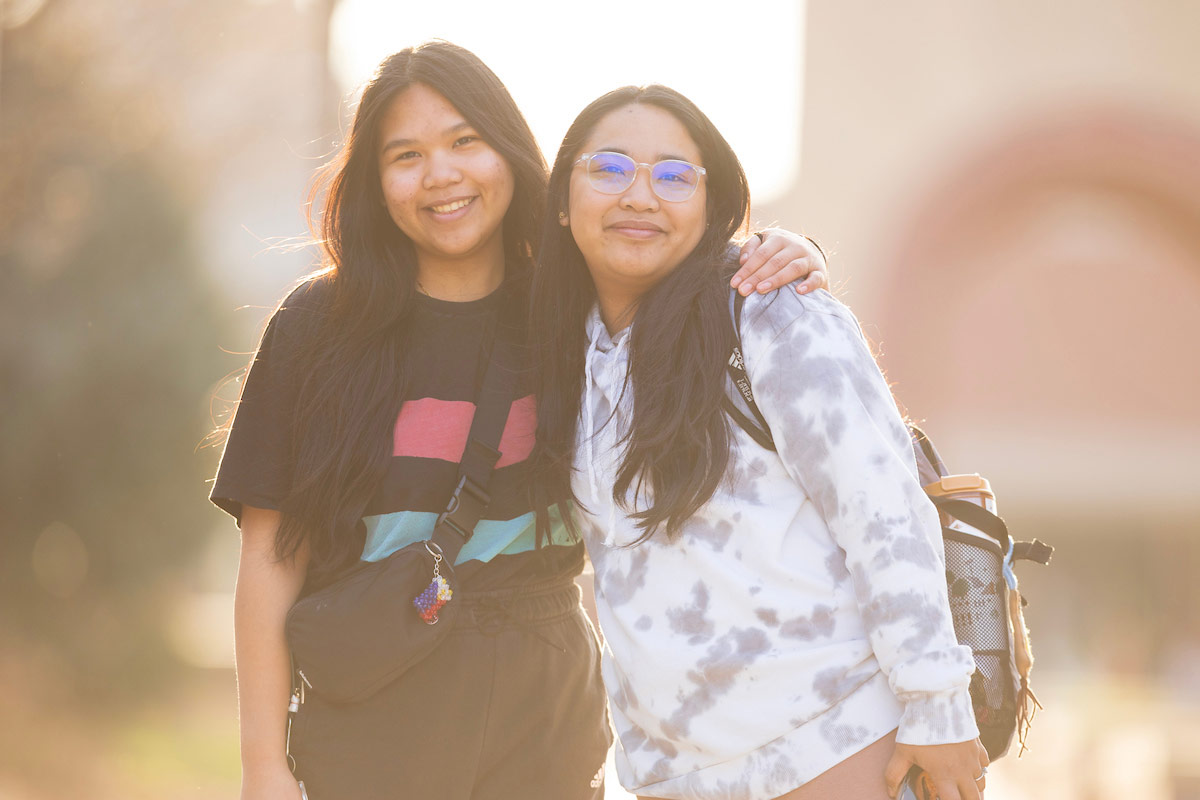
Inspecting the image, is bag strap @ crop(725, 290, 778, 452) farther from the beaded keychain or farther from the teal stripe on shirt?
the beaded keychain

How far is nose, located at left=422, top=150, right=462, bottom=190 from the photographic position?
8.21ft

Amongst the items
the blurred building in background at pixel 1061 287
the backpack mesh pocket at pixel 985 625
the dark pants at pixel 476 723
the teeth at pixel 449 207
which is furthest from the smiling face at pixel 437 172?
the blurred building in background at pixel 1061 287

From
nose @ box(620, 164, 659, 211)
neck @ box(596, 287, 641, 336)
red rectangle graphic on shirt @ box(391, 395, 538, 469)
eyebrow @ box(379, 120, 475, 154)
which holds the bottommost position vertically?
red rectangle graphic on shirt @ box(391, 395, 538, 469)

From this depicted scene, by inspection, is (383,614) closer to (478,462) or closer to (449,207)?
(478,462)

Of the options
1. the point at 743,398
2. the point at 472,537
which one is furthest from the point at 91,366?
the point at 743,398

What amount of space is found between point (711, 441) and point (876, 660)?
480 millimetres

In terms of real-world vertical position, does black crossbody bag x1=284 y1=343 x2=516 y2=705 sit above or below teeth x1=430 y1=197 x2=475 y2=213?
below

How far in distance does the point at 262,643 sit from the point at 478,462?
0.56 m

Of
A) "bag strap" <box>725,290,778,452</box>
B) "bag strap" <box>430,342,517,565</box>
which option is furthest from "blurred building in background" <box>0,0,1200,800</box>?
"bag strap" <box>430,342,517,565</box>

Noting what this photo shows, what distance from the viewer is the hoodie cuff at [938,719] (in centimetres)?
198

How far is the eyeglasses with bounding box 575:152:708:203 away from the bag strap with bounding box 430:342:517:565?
44 cm

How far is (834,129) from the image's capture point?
16000mm

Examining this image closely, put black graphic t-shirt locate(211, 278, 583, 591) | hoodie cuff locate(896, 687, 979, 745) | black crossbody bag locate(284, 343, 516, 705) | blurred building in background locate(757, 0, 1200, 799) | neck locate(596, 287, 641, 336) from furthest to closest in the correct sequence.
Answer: blurred building in background locate(757, 0, 1200, 799)
neck locate(596, 287, 641, 336)
black graphic t-shirt locate(211, 278, 583, 591)
black crossbody bag locate(284, 343, 516, 705)
hoodie cuff locate(896, 687, 979, 745)

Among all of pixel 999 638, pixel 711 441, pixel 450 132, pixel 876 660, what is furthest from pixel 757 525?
pixel 450 132
